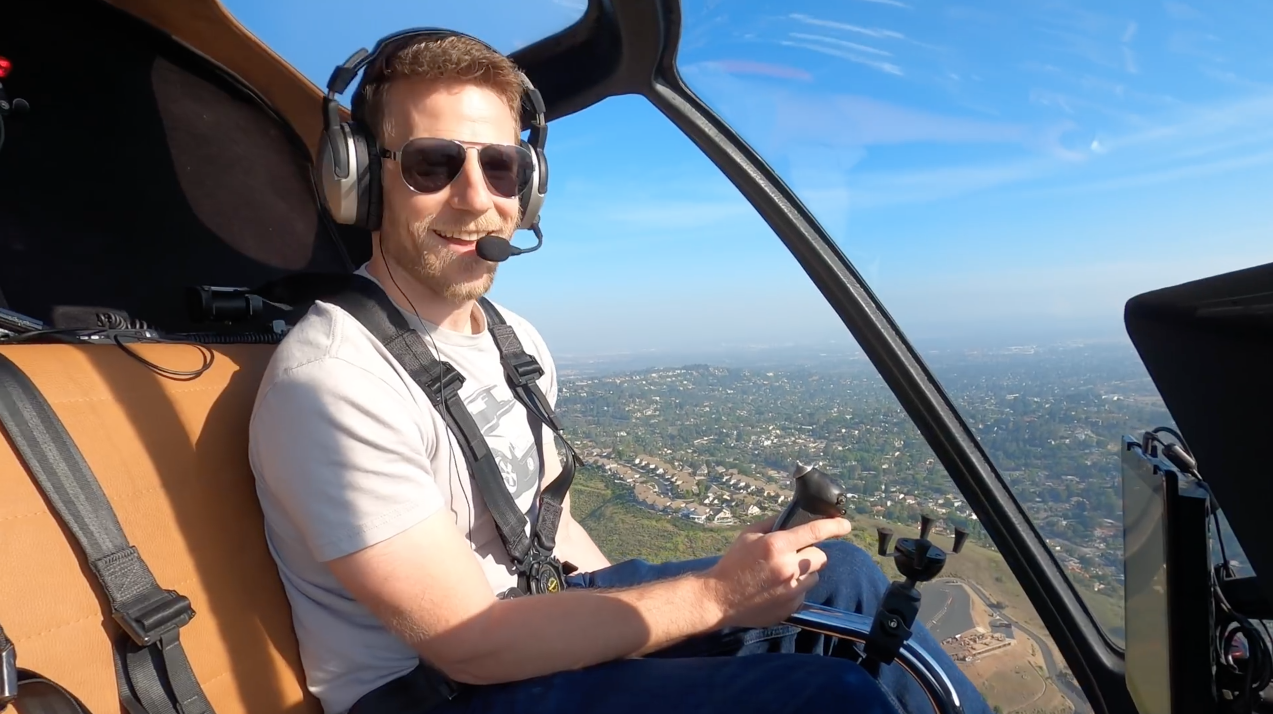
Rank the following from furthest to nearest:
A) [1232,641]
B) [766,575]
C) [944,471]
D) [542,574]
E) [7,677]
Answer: [944,471] < [542,574] < [766,575] < [1232,641] < [7,677]

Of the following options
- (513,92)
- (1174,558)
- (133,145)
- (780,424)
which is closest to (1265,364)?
(1174,558)

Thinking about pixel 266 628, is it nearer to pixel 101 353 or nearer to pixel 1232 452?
pixel 101 353

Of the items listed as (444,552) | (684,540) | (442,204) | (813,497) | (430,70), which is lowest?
(684,540)

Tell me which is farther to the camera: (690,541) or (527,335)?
(690,541)

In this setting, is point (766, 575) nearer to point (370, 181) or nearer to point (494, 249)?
point (494, 249)

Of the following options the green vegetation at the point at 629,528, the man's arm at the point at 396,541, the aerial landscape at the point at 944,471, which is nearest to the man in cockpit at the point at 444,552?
the man's arm at the point at 396,541

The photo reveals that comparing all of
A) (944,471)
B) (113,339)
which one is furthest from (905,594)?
(113,339)

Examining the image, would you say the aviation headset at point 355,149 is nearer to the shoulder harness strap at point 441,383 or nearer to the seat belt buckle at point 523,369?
the shoulder harness strap at point 441,383
